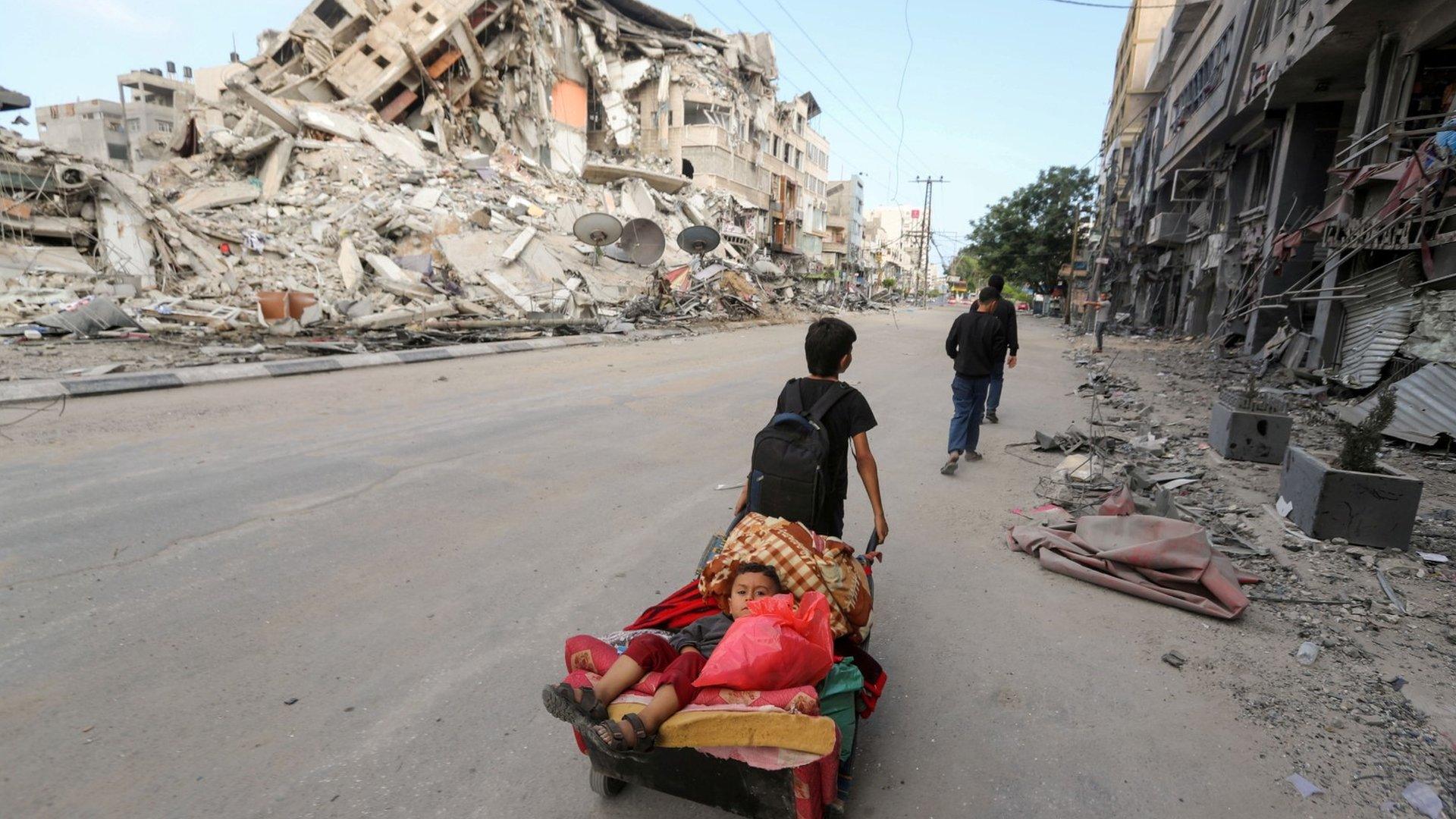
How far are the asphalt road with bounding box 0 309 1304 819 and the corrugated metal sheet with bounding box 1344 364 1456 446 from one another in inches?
174

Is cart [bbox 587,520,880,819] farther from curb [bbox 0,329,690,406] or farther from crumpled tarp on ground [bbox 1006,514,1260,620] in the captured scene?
curb [bbox 0,329,690,406]

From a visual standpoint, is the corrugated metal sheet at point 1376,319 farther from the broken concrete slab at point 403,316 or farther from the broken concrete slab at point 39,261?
the broken concrete slab at point 39,261

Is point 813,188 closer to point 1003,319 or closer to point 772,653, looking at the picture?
point 1003,319

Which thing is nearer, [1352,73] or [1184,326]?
[1352,73]

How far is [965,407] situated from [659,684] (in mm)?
4948

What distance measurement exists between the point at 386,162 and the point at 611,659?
27124 millimetres

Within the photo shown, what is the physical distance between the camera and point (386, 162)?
2477cm

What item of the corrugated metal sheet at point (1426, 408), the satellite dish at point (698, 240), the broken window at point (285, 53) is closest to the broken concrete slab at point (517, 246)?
the satellite dish at point (698, 240)

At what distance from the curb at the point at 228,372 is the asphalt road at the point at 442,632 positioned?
1.27 meters

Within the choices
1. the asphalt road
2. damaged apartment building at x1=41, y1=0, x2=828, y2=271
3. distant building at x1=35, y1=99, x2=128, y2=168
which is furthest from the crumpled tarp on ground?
distant building at x1=35, y1=99, x2=128, y2=168

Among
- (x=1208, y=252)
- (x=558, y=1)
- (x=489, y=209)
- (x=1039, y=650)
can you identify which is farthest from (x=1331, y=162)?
(x=558, y=1)

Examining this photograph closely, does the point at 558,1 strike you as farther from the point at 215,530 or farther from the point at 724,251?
the point at 215,530

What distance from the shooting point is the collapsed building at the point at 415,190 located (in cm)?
1389

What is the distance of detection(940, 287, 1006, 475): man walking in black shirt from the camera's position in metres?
6.17
